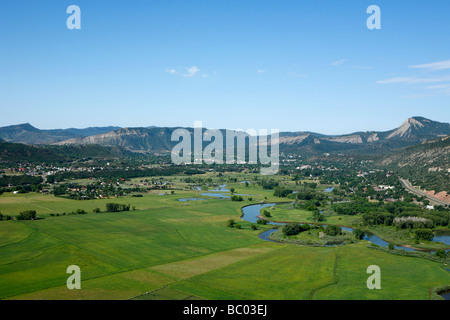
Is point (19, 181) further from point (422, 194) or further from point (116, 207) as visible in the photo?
point (422, 194)

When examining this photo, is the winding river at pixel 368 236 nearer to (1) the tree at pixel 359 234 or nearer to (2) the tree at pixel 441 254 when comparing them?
(1) the tree at pixel 359 234

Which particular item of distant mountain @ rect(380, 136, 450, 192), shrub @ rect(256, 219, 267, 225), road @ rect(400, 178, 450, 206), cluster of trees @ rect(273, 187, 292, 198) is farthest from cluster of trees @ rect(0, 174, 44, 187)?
distant mountain @ rect(380, 136, 450, 192)

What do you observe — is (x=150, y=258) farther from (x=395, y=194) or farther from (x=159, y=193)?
(x=395, y=194)

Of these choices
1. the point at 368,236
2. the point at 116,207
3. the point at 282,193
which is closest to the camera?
the point at 368,236

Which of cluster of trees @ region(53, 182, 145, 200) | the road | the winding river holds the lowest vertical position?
the winding river

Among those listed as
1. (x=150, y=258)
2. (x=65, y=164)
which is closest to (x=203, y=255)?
(x=150, y=258)

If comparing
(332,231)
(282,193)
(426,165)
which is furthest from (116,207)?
(426,165)

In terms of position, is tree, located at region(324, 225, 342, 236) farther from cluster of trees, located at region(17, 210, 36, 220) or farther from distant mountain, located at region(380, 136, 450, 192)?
distant mountain, located at region(380, 136, 450, 192)
